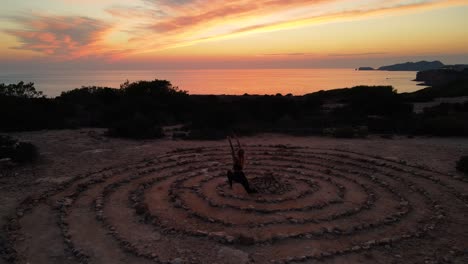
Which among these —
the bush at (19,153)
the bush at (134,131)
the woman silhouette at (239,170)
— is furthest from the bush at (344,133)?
the bush at (19,153)

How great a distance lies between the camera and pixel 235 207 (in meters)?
7.90

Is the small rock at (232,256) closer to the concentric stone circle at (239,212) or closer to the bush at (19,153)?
the concentric stone circle at (239,212)

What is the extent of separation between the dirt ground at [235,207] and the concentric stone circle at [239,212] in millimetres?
29

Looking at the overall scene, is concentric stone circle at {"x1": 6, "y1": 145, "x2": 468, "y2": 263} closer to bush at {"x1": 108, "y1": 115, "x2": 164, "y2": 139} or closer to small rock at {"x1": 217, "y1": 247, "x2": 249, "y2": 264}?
small rock at {"x1": 217, "y1": 247, "x2": 249, "y2": 264}

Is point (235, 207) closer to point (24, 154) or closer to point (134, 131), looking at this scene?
point (24, 154)

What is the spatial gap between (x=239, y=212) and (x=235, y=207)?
0.74ft

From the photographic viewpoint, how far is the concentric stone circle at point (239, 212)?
19.2ft

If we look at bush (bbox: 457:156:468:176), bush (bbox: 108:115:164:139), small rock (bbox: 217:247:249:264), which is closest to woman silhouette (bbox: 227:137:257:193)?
small rock (bbox: 217:247:249:264)

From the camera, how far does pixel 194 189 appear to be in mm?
9273

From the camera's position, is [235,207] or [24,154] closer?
[235,207]

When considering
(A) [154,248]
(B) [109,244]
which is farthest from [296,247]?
(B) [109,244]

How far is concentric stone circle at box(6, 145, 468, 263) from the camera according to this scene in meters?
5.86

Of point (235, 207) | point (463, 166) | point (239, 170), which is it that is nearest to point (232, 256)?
point (235, 207)

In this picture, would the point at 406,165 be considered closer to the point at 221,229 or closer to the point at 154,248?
the point at 221,229
